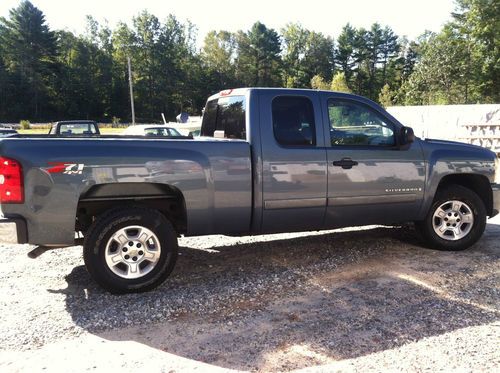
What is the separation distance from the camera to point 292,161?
4672 mm

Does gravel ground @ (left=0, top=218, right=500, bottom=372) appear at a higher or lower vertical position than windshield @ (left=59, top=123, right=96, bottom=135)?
lower

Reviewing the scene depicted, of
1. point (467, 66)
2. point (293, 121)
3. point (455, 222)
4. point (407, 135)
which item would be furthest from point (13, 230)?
point (467, 66)

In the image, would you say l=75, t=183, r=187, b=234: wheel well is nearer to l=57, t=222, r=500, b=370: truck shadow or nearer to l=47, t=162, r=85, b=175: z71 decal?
l=47, t=162, r=85, b=175: z71 decal

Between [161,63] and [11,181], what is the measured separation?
8985 cm

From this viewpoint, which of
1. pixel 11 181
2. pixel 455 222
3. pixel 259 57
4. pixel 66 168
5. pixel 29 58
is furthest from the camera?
pixel 259 57

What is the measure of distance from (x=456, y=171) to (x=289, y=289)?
2.67m

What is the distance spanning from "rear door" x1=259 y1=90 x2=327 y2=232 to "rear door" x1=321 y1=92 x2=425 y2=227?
0.14 meters

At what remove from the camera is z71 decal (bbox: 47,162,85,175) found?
3874 millimetres

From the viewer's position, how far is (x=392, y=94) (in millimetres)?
53781

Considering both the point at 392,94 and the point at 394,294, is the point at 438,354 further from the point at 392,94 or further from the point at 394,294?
the point at 392,94

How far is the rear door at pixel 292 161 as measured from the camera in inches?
182

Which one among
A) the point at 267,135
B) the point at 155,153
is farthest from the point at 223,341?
the point at 267,135

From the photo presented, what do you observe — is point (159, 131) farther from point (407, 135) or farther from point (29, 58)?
point (29, 58)

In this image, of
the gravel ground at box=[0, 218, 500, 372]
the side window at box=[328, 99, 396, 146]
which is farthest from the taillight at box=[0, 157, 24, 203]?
the side window at box=[328, 99, 396, 146]
